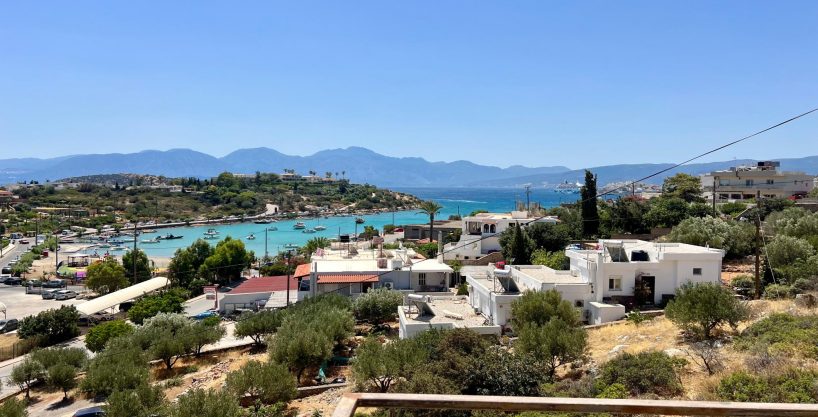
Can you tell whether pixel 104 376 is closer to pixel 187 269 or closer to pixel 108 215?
pixel 187 269

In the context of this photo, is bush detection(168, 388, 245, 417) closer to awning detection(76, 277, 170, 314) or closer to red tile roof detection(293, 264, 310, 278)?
red tile roof detection(293, 264, 310, 278)

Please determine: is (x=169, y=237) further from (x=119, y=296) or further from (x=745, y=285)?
(x=745, y=285)

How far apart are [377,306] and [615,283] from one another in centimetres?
1071

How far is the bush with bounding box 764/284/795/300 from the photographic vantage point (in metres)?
20.4

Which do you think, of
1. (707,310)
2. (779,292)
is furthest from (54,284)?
(779,292)

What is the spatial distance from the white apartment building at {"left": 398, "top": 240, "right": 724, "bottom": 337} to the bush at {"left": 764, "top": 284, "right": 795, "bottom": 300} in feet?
6.29

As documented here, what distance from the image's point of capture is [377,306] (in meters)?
25.4

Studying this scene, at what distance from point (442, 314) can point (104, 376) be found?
502 inches

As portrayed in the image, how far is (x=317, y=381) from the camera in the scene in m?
19.0

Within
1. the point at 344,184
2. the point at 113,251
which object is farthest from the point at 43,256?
the point at 344,184

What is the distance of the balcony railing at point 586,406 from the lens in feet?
9.29

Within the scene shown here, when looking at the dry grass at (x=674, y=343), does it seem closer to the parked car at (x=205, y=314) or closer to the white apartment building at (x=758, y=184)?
the parked car at (x=205, y=314)

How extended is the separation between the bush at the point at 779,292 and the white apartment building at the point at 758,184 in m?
38.2

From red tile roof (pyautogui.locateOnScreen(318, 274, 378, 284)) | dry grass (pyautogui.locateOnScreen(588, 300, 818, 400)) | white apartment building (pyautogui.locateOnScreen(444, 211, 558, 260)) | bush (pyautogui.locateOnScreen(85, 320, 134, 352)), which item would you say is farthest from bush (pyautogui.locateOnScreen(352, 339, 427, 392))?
white apartment building (pyautogui.locateOnScreen(444, 211, 558, 260))
